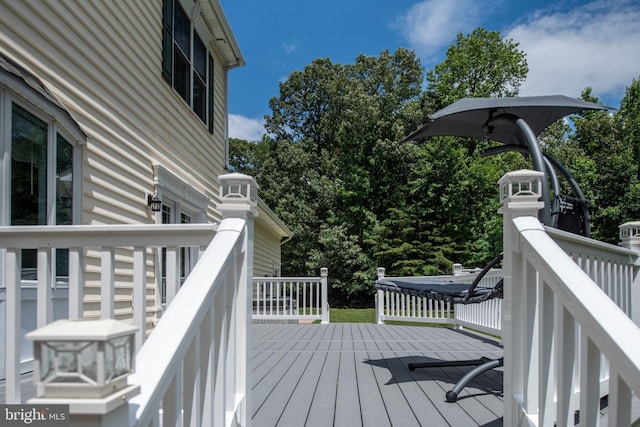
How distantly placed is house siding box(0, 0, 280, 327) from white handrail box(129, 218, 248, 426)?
2.37m

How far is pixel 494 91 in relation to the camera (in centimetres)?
1952

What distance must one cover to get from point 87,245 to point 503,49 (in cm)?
2101

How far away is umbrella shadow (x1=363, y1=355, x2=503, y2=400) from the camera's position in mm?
3283

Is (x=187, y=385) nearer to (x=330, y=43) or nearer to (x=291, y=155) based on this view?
(x=291, y=155)

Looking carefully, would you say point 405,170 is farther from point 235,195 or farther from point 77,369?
point 77,369

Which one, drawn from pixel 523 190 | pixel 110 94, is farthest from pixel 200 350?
pixel 110 94

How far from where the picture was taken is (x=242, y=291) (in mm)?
1942

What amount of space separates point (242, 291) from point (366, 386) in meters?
1.81

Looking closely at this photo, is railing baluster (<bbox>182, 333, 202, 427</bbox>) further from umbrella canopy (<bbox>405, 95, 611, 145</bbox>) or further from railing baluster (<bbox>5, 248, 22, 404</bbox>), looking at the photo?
umbrella canopy (<bbox>405, 95, 611, 145</bbox>)

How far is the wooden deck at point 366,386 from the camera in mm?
2581

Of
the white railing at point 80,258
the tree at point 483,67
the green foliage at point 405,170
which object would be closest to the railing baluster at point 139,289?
the white railing at point 80,258

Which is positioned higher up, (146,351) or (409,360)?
(146,351)

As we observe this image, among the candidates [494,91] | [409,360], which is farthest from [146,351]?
[494,91]

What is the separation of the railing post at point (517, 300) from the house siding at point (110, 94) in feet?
10.5
